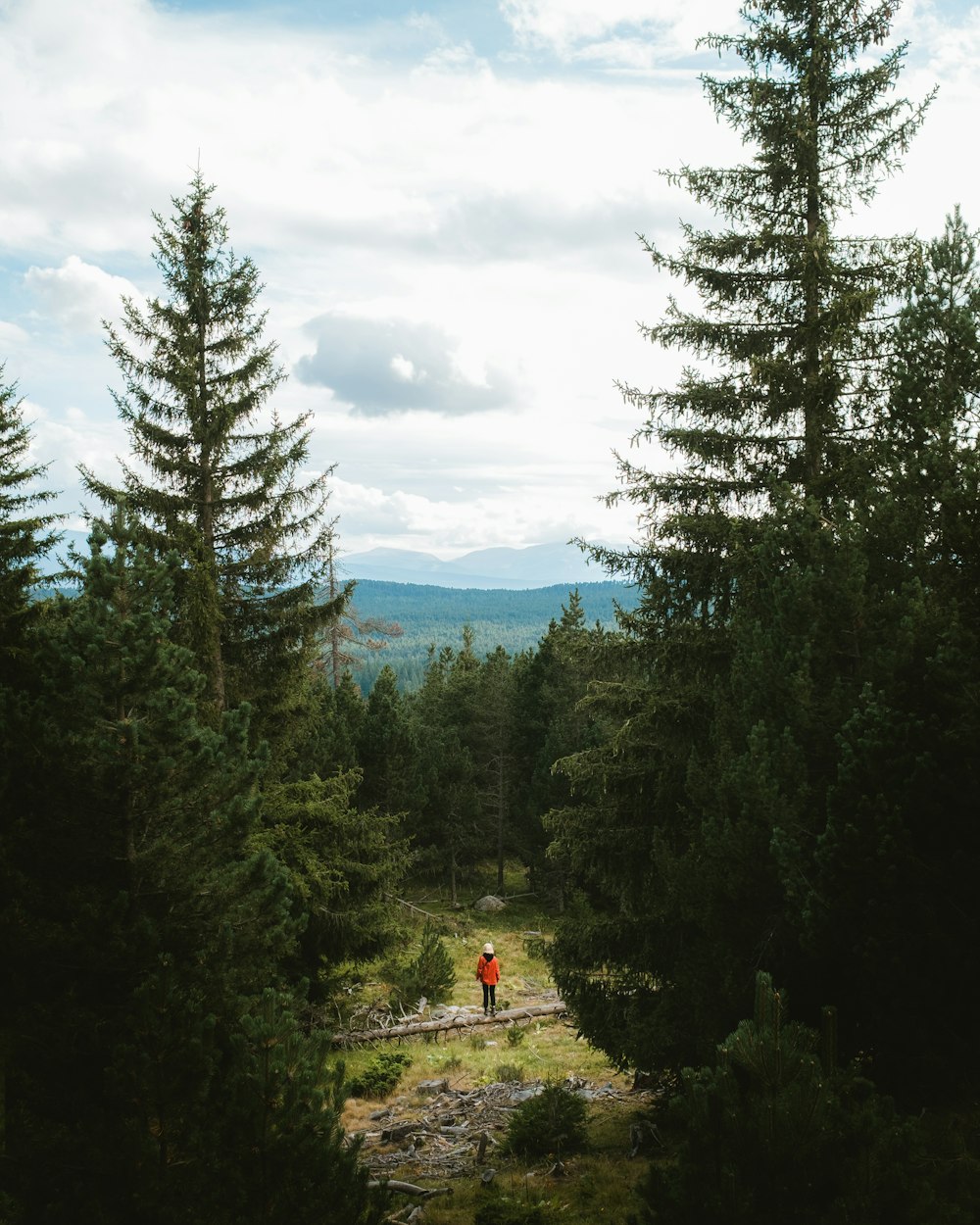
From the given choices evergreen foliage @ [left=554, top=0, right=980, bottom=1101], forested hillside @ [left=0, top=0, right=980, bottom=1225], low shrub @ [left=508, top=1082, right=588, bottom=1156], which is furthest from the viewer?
low shrub @ [left=508, top=1082, right=588, bottom=1156]

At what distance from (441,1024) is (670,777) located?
1134 centimetres

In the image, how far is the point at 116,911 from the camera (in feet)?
24.2

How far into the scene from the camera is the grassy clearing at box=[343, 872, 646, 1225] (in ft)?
31.9

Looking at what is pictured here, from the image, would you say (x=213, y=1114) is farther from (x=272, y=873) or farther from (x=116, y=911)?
(x=272, y=873)

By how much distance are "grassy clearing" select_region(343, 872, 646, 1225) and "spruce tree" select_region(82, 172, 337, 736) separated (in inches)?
281

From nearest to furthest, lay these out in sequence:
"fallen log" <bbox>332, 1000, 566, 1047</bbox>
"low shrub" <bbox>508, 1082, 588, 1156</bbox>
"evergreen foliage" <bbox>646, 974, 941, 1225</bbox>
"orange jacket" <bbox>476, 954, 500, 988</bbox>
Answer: "evergreen foliage" <bbox>646, 974, 941, 1225</bbox> < "low shrub" <bbox>508, 1082, 588, 1156</bbox> < "fallen log" <bbox>332, 1000, 566, 1047</bbox> < "orange jacket" <bbox>476, 954, 500, 988</bbox>

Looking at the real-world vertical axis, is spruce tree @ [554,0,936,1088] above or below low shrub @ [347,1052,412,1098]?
above

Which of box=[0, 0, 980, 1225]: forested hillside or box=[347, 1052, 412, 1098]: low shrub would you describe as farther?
box=[347, 1052, 412, 1098]: low shrub

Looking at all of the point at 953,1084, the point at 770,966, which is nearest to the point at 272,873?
the point at 770,966

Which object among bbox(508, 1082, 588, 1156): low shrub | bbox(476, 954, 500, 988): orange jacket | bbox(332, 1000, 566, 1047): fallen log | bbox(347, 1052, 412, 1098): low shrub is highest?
bbox(508, 1082, 588, 1156): low shrub

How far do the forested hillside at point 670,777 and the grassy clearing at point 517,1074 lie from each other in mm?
715

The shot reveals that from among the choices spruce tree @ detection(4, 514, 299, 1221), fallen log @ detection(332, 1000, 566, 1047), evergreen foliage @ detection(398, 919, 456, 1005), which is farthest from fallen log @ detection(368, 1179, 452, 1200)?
evergreen foliage @ detection(398, 919, 456, 1005)

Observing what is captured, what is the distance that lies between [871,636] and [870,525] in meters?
1.34

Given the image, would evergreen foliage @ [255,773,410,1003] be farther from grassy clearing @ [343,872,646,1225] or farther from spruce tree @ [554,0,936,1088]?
spruce tree @ [554,0,936,1088]
